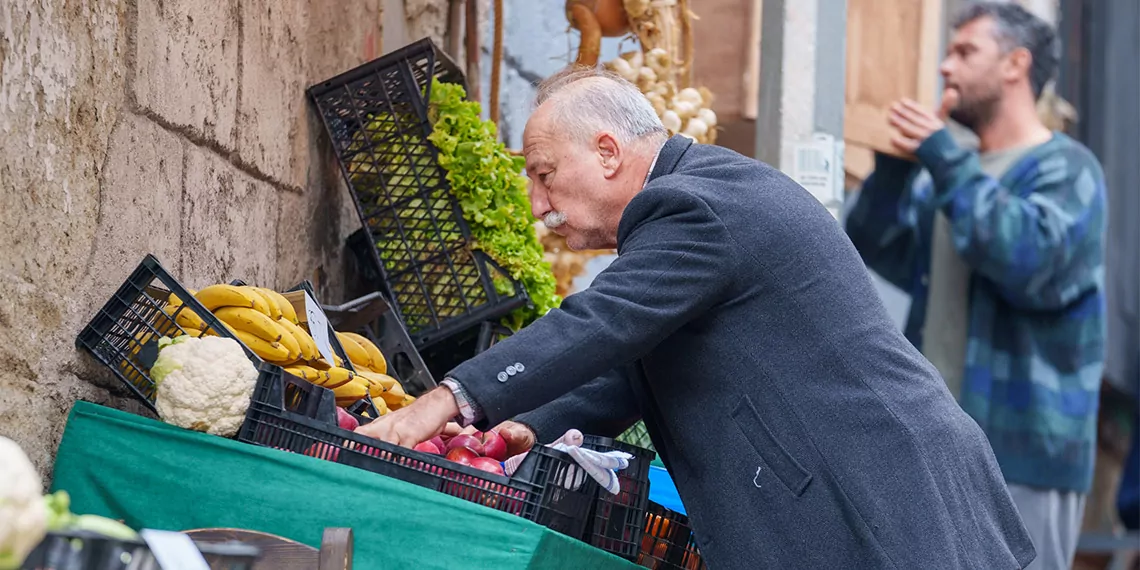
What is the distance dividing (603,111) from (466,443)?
2.09ft

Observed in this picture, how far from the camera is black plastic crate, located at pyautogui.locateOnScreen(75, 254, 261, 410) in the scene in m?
2.16

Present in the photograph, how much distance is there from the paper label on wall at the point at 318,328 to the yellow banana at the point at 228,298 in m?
0.14

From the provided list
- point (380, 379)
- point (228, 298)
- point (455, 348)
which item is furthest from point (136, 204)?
point (455, 348)

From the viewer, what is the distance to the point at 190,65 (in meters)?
2.73

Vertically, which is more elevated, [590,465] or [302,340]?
[302,340]

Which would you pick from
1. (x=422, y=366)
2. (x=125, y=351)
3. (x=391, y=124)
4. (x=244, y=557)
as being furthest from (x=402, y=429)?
(x=391, y=124)

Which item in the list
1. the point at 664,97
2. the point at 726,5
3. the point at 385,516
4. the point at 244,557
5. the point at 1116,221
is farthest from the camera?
the point at 1116,221

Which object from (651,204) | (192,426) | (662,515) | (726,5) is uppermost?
(726,5)

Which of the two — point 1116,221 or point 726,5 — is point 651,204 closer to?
point 726,5

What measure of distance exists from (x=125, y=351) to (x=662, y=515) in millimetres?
948

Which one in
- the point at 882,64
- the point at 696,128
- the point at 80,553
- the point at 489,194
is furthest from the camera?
the point at 882,64

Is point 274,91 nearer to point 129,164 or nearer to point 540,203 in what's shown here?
point 129,164

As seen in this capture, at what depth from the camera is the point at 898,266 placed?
19.0 feet

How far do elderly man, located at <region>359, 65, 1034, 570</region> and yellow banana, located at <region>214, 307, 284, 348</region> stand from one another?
372mm
